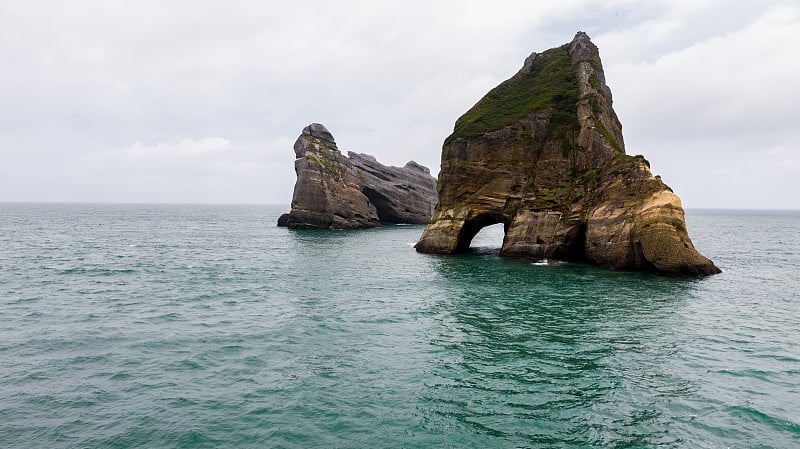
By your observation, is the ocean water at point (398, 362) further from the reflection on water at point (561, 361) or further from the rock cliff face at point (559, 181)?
the rock cliff face at point (559, 181)

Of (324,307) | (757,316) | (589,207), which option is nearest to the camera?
(757,316)

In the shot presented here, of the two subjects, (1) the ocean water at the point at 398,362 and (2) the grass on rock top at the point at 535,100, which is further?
(2) the grass on rock top at the point at 535,100

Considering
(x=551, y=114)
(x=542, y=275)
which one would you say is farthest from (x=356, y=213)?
(x=542, y=275)

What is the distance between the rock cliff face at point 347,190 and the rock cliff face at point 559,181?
37.7 metres

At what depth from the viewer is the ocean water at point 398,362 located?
12.3 meters

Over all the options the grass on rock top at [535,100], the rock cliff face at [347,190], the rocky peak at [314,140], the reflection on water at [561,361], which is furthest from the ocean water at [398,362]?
the rocky peak at [314,140]

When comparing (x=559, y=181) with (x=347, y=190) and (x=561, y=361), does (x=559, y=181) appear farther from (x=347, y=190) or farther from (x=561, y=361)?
(x=347, y=190)

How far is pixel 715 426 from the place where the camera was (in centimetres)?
1253

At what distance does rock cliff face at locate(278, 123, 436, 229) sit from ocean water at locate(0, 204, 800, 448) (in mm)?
52455

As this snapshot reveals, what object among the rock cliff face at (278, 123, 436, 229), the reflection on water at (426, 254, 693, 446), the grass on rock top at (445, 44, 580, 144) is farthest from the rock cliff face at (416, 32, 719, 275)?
the rock cliff face at (278, 123, 436, 229)

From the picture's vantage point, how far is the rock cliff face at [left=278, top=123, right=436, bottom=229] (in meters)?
87.2

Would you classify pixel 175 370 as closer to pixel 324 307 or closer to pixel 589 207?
pixel 324 307

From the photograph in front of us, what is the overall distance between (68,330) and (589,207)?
1590 inches

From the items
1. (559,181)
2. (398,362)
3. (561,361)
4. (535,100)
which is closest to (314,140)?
(535,100)
